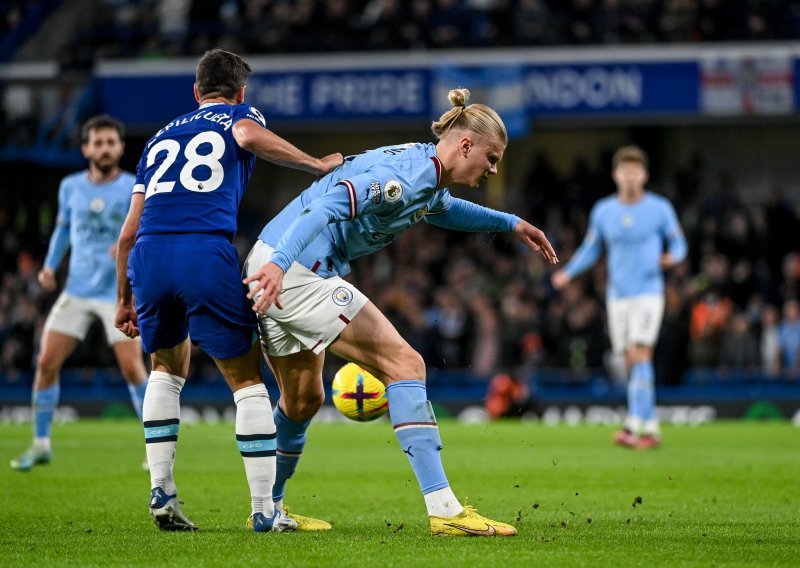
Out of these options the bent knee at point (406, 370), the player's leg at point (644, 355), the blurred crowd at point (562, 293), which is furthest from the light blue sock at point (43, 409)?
the blurred crowd at point (562, 293)

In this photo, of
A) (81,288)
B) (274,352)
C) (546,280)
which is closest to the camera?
(274,352)

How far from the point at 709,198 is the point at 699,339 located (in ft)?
17.1

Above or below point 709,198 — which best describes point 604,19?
above

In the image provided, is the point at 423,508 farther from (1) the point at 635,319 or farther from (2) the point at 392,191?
(1) the point at 635,319

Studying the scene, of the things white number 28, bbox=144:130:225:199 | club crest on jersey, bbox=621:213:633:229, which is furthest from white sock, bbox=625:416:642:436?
white number 28, bbox=144:130:225:199

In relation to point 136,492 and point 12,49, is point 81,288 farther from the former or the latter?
point 12,49

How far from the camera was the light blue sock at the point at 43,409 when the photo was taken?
10.4 metres

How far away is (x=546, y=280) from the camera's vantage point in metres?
21.9

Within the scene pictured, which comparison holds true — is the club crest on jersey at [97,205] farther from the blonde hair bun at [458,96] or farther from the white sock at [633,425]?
the white sock at [633,425]

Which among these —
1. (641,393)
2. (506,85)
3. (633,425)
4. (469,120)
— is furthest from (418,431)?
(506,85)

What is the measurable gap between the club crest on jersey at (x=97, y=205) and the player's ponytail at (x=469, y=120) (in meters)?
4.83

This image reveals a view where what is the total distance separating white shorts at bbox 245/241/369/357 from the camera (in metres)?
6.00

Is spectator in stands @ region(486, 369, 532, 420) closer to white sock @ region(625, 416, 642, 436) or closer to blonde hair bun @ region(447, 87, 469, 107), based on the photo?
white sock @ region(625, 416, 642, 436)

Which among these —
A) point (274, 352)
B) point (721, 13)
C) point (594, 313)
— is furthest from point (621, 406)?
point (274, 352)
